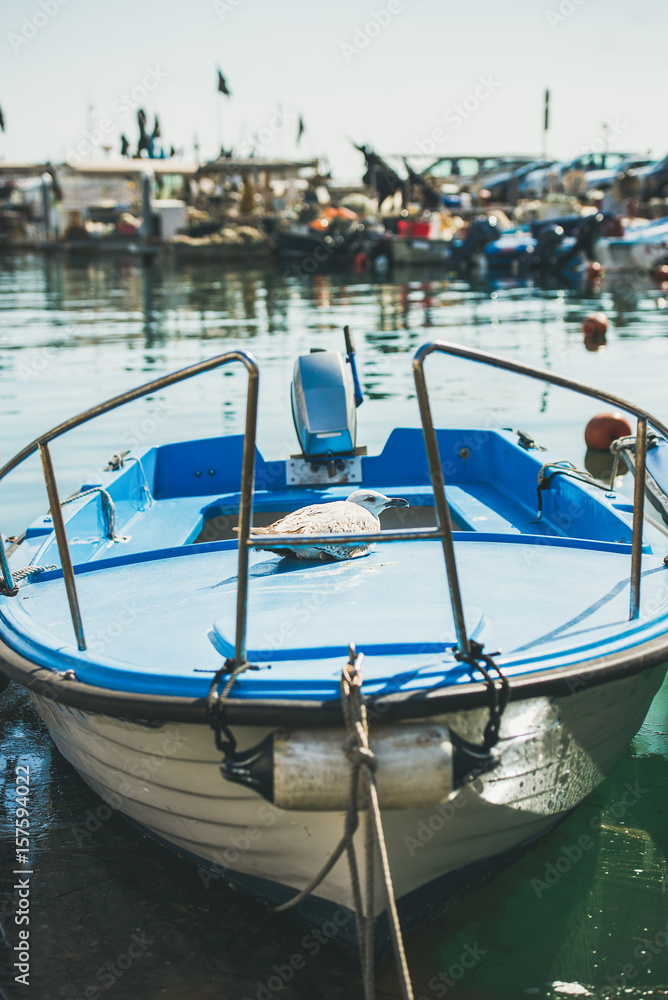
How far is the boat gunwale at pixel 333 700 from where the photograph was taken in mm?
2496

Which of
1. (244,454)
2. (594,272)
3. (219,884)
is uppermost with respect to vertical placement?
(594,272)

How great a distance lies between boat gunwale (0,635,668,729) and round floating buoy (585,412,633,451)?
19.6ft

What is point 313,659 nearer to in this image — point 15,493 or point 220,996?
point 220,996

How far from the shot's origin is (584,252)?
2922cm

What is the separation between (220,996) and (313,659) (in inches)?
43.0

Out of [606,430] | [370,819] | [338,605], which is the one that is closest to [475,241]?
[606,430]

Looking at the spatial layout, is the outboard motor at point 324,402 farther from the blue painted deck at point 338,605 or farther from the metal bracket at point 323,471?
the blue painted deck at point 338,605

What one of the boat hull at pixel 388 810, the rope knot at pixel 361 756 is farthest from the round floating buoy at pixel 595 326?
the rope knot at pixel 361 756

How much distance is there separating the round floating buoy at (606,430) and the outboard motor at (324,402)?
3569 mm

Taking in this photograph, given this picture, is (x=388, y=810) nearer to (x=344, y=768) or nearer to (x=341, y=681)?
(x=344, y=768)

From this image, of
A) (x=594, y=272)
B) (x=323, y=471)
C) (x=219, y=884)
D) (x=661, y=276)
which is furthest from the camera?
(x=594, y=272)

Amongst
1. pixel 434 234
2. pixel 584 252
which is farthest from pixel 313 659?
pixel 434 234

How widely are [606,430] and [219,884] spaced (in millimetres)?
6494

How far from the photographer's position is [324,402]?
5.85 meters
